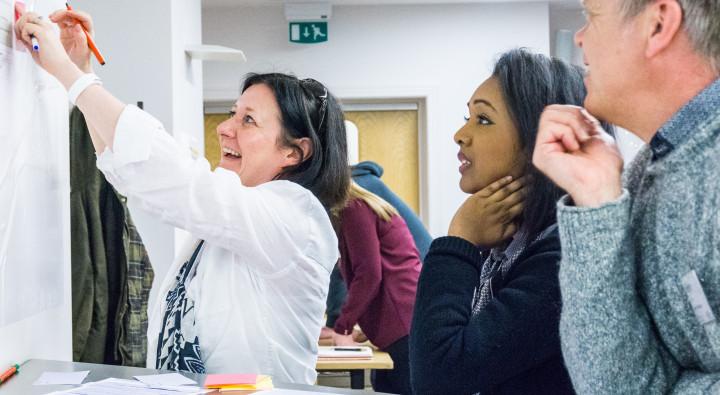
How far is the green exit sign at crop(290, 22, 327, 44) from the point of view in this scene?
5270mm

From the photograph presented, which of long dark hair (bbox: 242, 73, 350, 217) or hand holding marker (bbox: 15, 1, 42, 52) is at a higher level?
hand holding marker (bbox: 15, 1, 42, 52)

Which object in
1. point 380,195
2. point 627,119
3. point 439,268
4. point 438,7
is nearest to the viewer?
point 627,119

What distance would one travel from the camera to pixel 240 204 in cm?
128

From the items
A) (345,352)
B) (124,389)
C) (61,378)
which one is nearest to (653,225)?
(124,389)

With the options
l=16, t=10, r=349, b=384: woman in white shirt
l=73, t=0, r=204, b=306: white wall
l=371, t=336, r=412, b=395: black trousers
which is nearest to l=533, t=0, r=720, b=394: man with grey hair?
l=16, t=10, r=349, b=384: woman in white shirt

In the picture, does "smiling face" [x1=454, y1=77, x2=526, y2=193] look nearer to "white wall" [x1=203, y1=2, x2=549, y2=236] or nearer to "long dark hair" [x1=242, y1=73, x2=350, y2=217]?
"long dark hair" [x1=242, y1=73, x2=350, y2=217]

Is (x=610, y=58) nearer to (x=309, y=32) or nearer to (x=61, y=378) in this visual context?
(x=61, y=378)

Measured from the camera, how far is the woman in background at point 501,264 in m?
1.01

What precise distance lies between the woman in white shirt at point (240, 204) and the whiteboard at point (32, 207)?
0.07m

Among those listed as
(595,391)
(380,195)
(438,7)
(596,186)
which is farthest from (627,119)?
(438,7)

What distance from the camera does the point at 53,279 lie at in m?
1.39

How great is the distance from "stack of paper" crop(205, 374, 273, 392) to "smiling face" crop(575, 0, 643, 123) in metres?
0.62

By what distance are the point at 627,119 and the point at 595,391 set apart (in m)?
0.28

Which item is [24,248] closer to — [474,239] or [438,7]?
[474,239]
